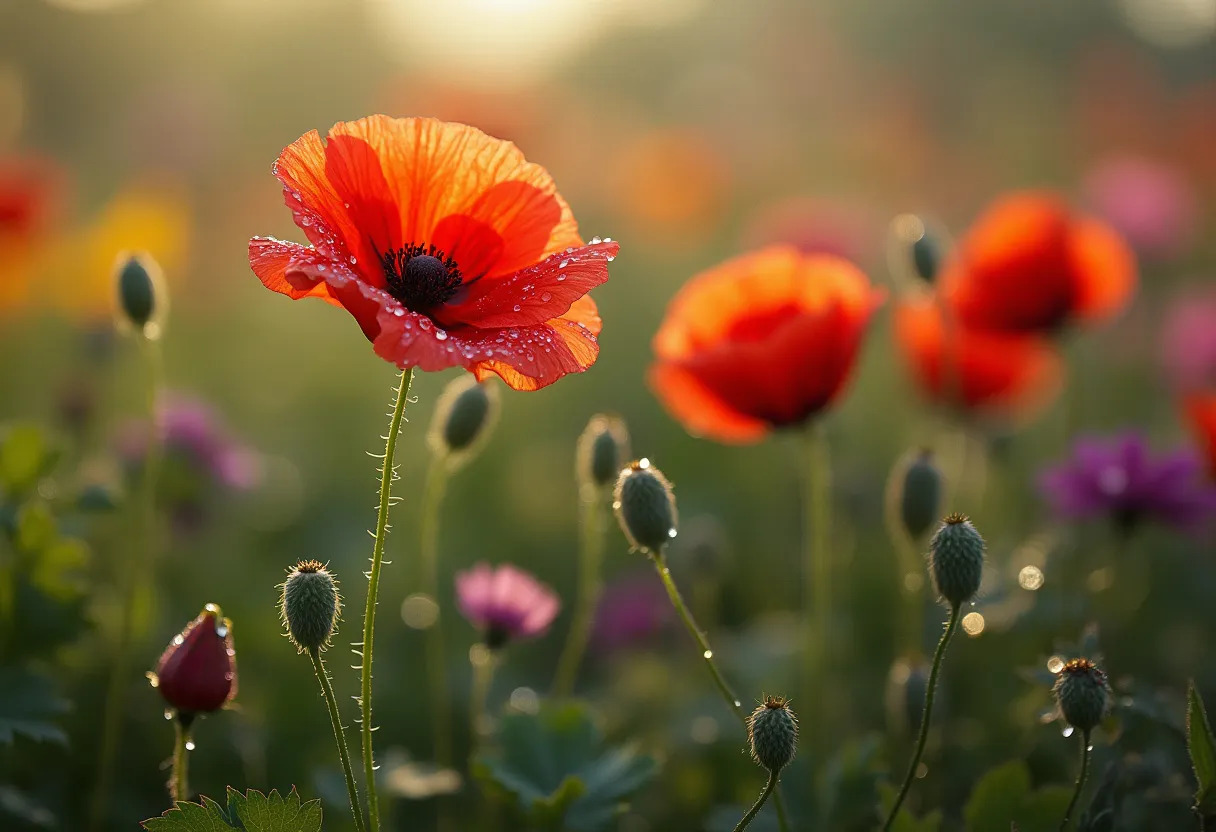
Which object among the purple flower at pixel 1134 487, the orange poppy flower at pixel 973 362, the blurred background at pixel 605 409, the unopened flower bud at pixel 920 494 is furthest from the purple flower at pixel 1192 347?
the unopened flower bud at pixel 920 494

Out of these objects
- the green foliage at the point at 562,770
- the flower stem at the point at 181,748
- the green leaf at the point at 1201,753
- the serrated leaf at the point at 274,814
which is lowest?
the green foliage at the point at 562,770

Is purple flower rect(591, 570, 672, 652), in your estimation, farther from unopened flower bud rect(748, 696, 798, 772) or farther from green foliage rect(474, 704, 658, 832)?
unopened flower bud rect(748, 696, 798, 772)

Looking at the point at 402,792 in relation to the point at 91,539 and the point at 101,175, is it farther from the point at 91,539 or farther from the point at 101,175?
the point at 101,175

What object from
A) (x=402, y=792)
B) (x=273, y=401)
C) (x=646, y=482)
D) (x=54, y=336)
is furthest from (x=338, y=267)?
(x=54, y=336)

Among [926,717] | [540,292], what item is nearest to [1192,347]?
[926,717]

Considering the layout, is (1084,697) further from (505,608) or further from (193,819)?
(193,819)

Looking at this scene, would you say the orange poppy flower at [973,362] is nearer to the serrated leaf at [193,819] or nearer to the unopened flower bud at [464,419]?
the unopened flower bud at [464,419]

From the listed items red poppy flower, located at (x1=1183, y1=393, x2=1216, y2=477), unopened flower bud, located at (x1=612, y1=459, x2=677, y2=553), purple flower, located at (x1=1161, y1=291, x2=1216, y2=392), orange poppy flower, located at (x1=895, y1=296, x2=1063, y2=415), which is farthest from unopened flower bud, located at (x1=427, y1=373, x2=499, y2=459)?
purple flower, located at (x1=1161, y1=291, x2=1216, y2=392)
